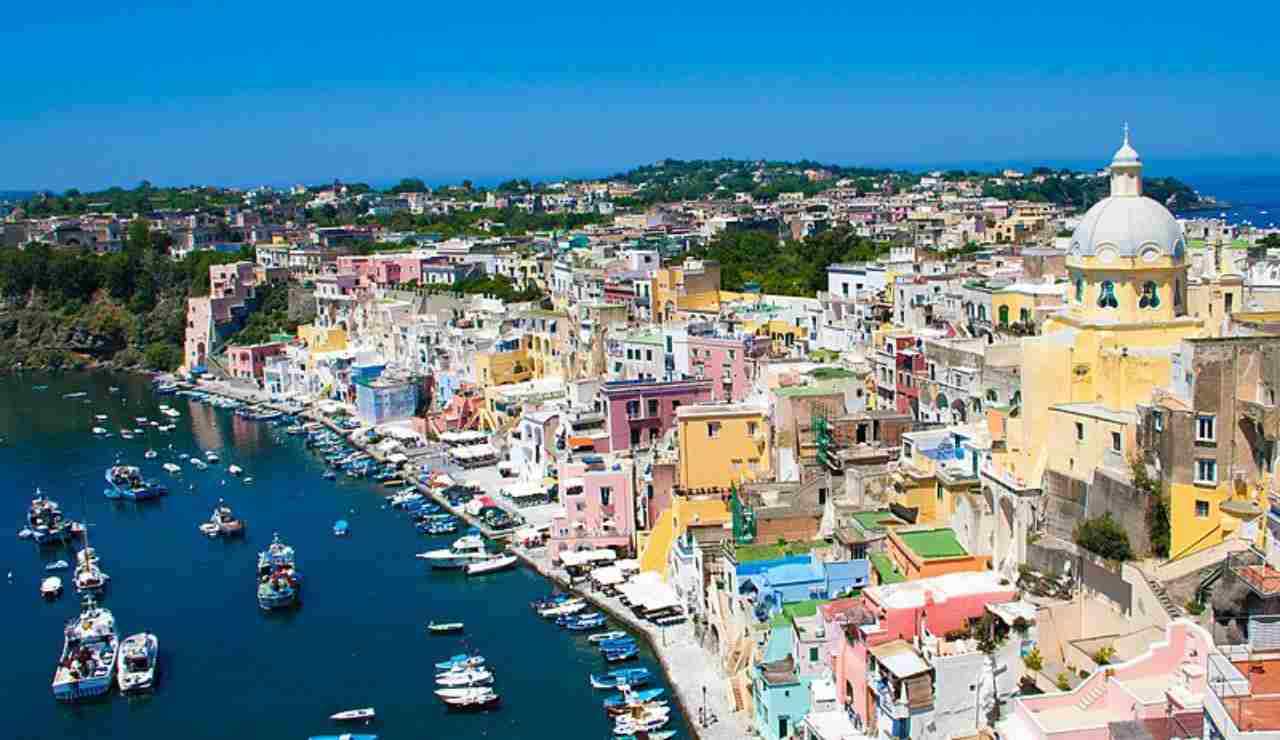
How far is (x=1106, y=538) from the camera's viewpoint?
703 inches

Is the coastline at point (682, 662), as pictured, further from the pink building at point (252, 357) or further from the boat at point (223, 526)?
the pink building at point (252, 357)

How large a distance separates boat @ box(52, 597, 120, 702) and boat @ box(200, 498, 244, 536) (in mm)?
7431

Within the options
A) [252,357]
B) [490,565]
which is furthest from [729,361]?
[252,357]

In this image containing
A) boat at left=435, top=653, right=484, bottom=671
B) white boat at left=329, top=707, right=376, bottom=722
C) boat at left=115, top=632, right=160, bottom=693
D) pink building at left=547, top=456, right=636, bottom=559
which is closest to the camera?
white boat at left=329, top=707, right=376, bottom=722

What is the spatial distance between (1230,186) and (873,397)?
18682 centimetres

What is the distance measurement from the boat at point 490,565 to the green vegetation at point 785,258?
2111 centimetres

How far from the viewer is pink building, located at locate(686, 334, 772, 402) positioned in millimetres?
35250

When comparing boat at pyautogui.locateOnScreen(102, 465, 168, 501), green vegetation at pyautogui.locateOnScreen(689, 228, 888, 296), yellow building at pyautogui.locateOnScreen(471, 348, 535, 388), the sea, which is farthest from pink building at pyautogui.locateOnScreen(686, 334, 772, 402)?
boat at pyautogui.locateOnScreen(102, 465, 168, 501)

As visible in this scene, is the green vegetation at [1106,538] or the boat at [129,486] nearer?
the green vegetation at [1106,538]

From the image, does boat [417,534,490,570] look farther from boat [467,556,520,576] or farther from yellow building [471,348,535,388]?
yellow building [471,348,535,388]

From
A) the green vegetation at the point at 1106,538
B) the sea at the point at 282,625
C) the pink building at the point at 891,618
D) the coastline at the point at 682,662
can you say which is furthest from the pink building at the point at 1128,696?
the sea at the point at 282,625

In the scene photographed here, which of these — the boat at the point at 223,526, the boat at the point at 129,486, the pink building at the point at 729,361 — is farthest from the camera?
the boat at the point at 129,486

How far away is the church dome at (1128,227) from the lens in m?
20.0

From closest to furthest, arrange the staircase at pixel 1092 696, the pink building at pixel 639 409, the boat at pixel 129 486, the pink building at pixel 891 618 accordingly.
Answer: the staircase at pixel 1092 696 < the pink building at pixel 891 618 < the pink building at pixel 639 409 < the boat at pixel 129 486
